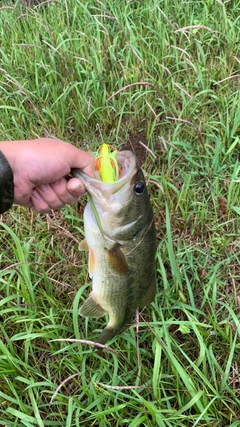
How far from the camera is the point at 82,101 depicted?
11.0 feet

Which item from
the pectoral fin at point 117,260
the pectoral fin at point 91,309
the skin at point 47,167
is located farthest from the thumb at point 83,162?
the pectoral fin at point 91,309

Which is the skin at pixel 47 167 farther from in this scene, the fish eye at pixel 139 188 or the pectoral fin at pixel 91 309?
the pectoral fin at pixel 91 309

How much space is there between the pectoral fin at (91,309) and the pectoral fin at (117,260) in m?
0.26

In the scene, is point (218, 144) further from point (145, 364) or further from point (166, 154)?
point (145, 364)

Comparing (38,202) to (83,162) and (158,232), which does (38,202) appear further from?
(158,232)

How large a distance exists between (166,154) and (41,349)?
168 cm

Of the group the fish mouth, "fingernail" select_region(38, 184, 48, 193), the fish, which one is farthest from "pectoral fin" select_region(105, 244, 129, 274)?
"fingernail" select_region(38, 184, 48, 193)

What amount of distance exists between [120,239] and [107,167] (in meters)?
0.36

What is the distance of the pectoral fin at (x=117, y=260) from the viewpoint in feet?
6.27

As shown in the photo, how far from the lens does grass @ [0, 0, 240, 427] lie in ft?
6.81

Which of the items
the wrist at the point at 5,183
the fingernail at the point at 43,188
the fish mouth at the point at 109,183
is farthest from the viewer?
the fingernail at the point at 43,188

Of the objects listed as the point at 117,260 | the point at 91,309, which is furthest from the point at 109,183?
the point at 91,309

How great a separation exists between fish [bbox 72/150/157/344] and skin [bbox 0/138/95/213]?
2.7 inches

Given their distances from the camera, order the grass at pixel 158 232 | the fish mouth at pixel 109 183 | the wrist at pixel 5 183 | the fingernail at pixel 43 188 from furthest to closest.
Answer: the fingernail at pixel 43 188 < the grass at pixel 158 232 < the wrist at pixel 5 183 < the fish mouth at pixel 109 183
